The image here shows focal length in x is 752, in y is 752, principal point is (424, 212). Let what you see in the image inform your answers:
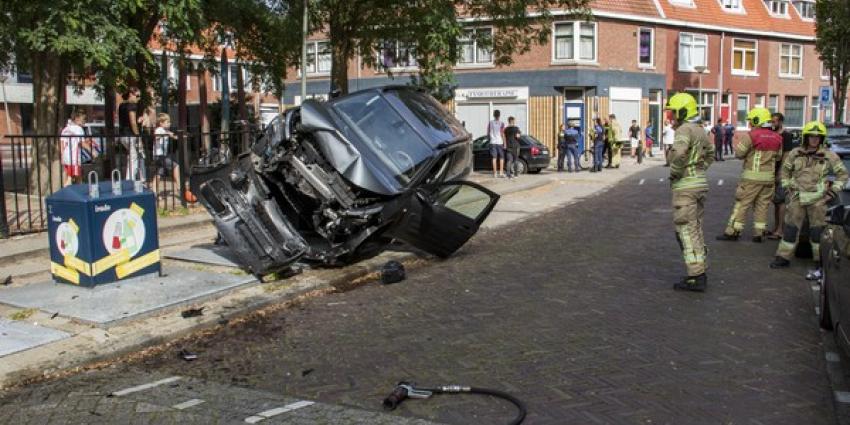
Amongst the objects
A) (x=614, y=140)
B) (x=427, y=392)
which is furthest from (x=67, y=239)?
(x=614, y=140)

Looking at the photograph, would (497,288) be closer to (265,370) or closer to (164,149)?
(265,370)

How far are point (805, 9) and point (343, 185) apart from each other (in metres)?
45.0

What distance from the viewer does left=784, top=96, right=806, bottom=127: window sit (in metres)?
42.5

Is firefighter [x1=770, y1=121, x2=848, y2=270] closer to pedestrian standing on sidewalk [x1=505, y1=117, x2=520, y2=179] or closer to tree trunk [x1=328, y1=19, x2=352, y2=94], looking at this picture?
tree trunk [x1=328, y1=19, x2=352, y2=94]

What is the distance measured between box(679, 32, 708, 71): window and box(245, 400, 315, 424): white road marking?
36019mm

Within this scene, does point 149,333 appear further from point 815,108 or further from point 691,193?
point 815,108

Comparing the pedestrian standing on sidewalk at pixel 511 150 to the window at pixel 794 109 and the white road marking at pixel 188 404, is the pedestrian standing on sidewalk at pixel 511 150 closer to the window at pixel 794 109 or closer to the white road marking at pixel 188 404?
the white road marking at pixel 188 404

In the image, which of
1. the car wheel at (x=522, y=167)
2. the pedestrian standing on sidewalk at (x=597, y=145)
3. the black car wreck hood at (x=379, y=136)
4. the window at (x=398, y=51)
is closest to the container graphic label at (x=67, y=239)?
the black car wreck hood at (x=379, y=136)

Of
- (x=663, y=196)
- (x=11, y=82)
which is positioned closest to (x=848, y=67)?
(x=663, y=196)

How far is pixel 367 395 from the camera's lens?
4777 millimetres

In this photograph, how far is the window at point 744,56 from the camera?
39500 mm

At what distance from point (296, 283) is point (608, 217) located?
706 cm

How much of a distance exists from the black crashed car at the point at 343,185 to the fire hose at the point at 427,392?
3.23 m

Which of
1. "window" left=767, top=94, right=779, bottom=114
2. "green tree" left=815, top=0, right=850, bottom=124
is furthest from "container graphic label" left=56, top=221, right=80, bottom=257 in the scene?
"window" left=767, top=94, right=779, bottom=114
